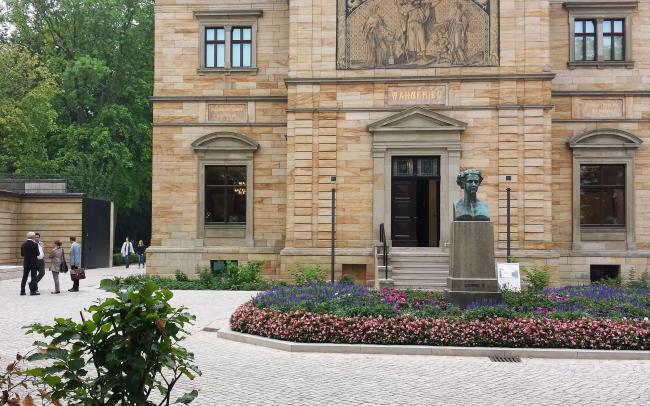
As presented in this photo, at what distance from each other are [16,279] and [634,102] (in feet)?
84.0

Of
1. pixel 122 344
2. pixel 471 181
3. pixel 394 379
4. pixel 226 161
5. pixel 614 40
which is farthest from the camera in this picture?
pixel 226 161

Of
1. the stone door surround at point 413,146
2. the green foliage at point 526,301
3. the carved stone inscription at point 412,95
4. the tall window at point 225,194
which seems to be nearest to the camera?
the green foliage at point 526,301

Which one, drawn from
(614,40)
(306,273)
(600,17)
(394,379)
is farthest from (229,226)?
(394,379)

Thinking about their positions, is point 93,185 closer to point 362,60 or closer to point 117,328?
point 362,60

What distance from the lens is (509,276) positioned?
59.4 ft

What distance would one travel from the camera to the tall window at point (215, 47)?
2603cm

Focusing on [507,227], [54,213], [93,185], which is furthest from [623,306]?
[93,185]

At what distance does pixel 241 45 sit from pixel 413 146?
8.32 m

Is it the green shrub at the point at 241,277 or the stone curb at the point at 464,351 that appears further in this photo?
the green shrub at the point at 241,277

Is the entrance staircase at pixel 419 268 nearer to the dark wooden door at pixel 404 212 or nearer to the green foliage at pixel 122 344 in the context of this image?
the dark wooden door at pixel 404 212

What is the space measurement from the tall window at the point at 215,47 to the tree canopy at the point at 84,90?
14.5 m

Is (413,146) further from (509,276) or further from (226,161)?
(226,161)

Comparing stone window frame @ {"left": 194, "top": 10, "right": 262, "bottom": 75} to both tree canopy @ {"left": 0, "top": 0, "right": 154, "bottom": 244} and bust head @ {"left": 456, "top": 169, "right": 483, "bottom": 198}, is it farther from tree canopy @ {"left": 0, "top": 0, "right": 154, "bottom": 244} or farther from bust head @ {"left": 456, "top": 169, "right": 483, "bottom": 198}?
tree canopy @ {"left": 0, "top": 0, "right": 154, "bottom": 244}

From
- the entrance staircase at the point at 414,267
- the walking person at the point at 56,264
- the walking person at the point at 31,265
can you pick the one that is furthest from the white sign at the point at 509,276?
the walking person at the point at 31,265
